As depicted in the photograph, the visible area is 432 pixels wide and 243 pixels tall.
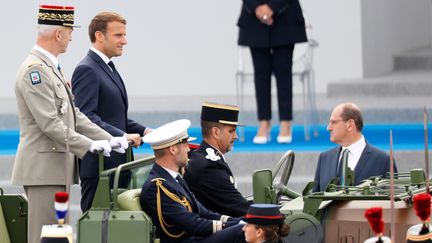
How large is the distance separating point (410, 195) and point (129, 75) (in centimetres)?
816

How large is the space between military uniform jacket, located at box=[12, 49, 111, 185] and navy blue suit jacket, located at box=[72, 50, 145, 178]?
41 centimetres

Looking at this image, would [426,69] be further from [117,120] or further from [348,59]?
[117,120]

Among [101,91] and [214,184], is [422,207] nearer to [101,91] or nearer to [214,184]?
[214,184]

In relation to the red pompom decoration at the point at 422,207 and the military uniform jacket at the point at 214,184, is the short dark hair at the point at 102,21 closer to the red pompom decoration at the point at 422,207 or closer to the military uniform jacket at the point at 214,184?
the military uniform jacket at the point at 214,184

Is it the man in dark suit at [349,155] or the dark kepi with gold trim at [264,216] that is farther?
the man in dark suit at [349,155]

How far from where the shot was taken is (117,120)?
28.5ft

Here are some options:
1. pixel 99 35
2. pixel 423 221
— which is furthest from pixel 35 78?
pixel 423 221

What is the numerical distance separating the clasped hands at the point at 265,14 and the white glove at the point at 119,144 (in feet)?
13.8

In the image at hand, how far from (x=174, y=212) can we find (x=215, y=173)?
22.3 inches

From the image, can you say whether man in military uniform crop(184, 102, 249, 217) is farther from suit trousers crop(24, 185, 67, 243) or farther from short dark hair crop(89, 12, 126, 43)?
short dark hair crop(89, 12, 126, 43)

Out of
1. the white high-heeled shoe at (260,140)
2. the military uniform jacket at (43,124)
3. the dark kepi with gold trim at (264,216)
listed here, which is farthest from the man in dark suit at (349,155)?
the white high-heeled shoe at (260,140)

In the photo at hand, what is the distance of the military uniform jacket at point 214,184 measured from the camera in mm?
7988

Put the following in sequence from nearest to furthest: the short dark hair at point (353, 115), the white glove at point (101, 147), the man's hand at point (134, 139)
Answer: the white glove at point (101, 147)
the man's hand at point (134, 139)
the short dark hair at point (353, 115)

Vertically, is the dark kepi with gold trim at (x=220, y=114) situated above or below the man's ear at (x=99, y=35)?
below
